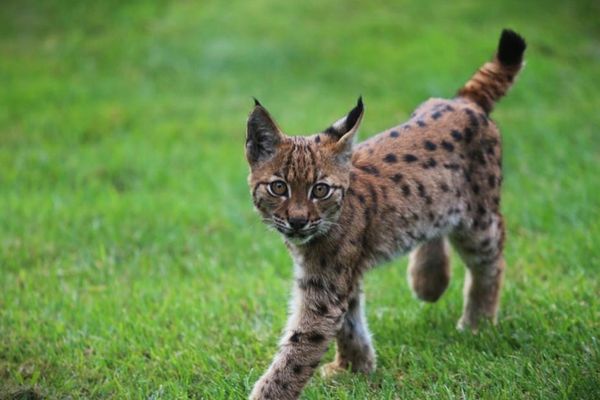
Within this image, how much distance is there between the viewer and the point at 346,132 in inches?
231

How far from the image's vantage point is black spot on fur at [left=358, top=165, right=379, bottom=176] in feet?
21.1

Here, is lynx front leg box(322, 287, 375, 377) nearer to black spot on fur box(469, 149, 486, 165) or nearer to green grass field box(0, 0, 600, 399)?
green grass field box(0, 0, 600, 399)

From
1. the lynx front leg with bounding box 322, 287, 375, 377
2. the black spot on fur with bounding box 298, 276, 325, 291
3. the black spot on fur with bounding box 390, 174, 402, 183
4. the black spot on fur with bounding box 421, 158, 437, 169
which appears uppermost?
the black spot on fur with bounding box 421, 158, 437, 169

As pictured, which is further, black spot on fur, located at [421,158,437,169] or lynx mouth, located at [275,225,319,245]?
black spot on fur, located at [421,158,437,169]

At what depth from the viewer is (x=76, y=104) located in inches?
571

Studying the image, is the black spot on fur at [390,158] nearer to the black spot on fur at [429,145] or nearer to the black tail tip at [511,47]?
the black spot on fur at [429,145]

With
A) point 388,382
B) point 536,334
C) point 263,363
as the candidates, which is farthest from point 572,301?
point 263,363

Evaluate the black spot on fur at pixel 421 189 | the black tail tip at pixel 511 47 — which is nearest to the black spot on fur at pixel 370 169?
the black spot on fur at pixel 421 189

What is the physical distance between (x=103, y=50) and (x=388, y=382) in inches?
500

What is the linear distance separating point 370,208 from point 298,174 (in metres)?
0.83

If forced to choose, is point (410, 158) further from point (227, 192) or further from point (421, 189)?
point (227, 192)

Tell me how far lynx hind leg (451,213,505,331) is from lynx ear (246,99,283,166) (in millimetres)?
1945

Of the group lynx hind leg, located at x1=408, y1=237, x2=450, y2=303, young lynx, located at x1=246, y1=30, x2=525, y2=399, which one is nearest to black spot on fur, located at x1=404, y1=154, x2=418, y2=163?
young lynx, located at x1=246, y1=30, x2=525, y2=399

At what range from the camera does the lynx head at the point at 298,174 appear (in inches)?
221
